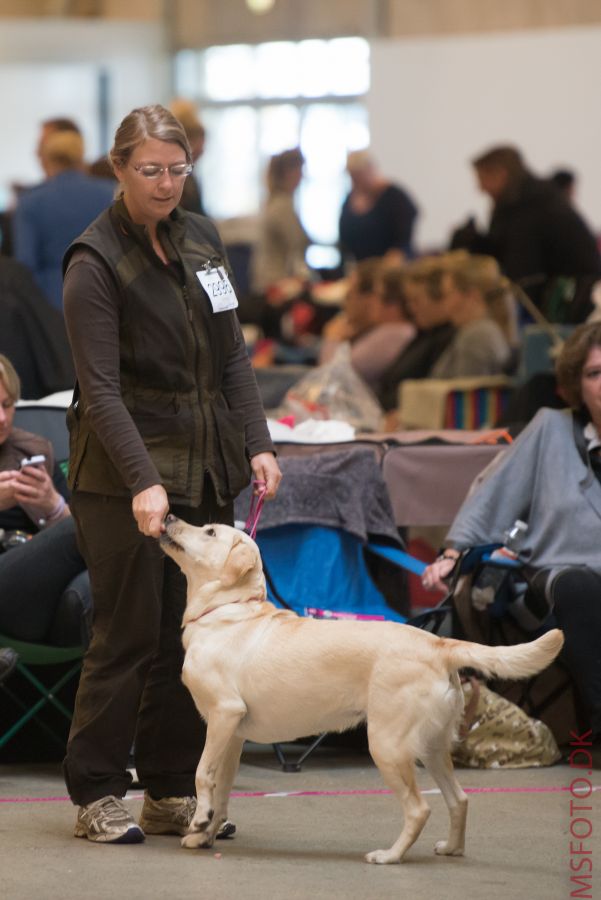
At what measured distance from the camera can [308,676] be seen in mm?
3270

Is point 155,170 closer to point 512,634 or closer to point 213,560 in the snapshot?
point 213,560

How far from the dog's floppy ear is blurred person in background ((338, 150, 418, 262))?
28.4ft

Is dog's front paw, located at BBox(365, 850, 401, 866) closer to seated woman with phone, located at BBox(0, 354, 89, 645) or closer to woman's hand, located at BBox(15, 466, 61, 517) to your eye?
seated woman with phone, located at BBox(0, 354, 89, 645)

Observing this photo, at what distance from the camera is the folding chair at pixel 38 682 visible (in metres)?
4.23

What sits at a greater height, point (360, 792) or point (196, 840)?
point (196, 840)

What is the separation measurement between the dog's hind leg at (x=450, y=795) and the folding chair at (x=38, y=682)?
1288mm

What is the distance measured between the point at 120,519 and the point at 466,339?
15.7 ft

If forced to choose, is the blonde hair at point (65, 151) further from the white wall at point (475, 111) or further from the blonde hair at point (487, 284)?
the white wall at point (475, 111)

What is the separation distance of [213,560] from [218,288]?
23.3 inches

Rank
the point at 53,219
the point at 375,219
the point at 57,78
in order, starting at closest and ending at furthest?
the point at 53,219, the point at 375,219, the point at 57,78

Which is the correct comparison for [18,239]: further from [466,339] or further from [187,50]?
[187,50]

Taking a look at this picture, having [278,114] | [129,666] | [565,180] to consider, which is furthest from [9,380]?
[278,114]

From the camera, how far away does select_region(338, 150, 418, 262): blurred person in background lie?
11.9 metres

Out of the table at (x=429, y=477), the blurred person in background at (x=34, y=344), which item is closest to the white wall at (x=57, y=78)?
the blurred person in background at (x=34, y=344)
